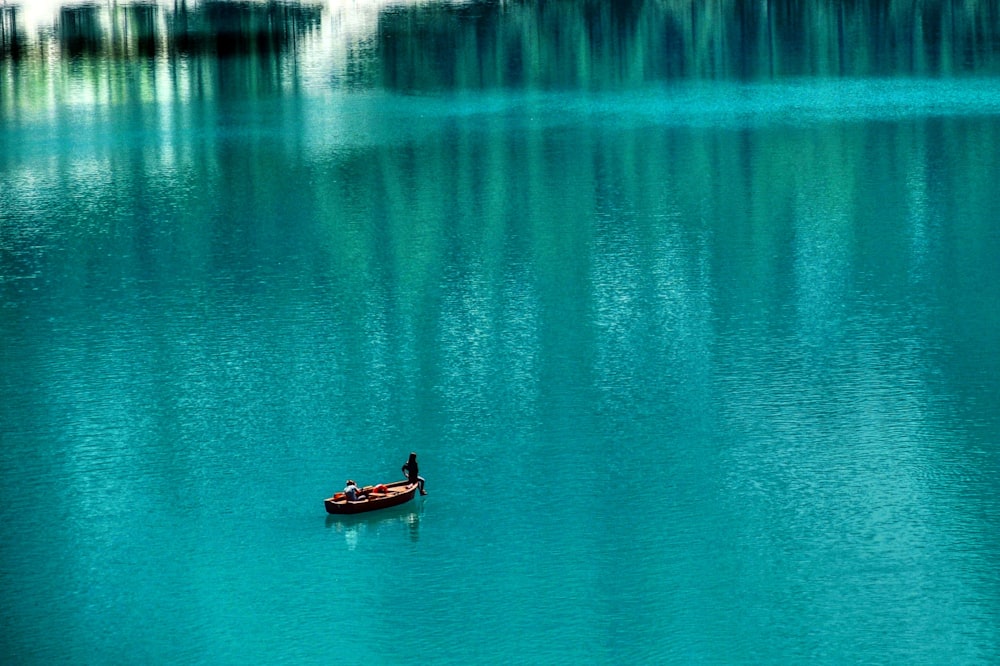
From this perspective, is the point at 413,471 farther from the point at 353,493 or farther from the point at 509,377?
the point at 509,377

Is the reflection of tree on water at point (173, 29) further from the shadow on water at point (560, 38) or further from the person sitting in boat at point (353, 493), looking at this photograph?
the person sitting in boat at point (353, 493)

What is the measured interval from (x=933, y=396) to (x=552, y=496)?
32.4ft

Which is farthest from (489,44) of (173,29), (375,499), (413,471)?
(375,499)

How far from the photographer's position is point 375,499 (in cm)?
2769

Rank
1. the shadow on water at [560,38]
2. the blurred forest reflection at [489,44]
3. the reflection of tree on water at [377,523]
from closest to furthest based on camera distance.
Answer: the reflection of tree on water at [377,523]
the blurred forest reflection at [489,44]
the shadow on water at [560,38]

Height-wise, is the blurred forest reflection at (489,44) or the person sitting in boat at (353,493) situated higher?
the blurred forest reflection at (489,44)

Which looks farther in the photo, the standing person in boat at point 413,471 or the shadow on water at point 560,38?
the shadow on water at point 560,38

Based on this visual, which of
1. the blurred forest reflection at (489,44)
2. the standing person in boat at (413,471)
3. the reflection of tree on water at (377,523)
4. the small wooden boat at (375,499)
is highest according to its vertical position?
the blurred forest reflection at (489,44)

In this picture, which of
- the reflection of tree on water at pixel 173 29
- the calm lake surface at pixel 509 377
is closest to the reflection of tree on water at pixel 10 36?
the reflection of tree on water at pixel 173 29

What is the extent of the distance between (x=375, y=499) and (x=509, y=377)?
25.6ft

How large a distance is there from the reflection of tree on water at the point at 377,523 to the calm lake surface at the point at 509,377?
0.24ft

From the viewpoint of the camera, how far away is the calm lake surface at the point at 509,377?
24.8 meters

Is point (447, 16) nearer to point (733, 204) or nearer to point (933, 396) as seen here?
point (733, 204)

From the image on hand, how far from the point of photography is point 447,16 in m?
105
